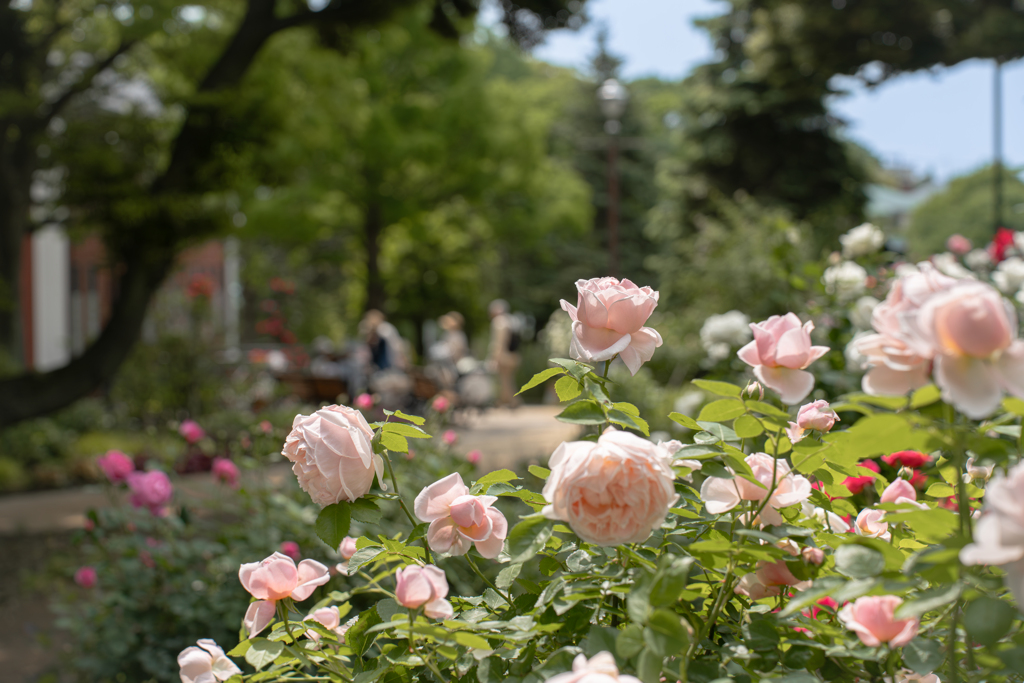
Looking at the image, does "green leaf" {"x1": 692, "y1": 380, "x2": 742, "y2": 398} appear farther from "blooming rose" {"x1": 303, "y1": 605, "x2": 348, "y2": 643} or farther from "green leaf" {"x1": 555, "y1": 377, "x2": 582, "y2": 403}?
"blooming rose" {"x1": 303, "y1": 605, "x2": 348, "y2": 643}

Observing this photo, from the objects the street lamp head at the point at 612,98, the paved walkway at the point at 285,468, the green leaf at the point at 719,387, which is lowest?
the paved walkway at the point at 285,468

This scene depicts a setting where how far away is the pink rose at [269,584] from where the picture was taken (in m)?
1.10

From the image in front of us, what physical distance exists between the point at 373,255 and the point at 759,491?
20.2 metres

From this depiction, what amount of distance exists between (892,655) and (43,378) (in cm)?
655

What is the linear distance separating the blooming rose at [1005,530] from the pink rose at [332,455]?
70 cm

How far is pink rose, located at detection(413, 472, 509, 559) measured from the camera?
1060 mm

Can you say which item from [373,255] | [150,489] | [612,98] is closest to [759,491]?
[150,489]

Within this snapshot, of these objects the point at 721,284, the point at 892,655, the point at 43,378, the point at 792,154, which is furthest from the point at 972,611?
the point at 792,154

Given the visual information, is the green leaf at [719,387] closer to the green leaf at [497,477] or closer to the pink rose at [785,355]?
the pink rose at [785,355]

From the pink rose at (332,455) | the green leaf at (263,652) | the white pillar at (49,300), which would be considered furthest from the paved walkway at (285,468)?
the white pillar at (49,300)

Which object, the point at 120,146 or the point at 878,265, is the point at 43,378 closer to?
the point at 120,146

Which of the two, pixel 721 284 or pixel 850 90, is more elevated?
pixel 850 90

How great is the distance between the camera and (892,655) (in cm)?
87

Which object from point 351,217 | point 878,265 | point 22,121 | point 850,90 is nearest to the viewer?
point 878,265
